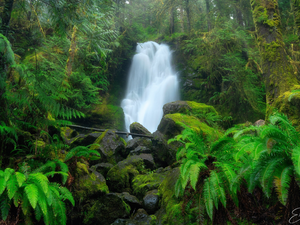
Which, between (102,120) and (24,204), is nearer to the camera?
(24,204)

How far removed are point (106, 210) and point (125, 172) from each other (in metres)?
1.79

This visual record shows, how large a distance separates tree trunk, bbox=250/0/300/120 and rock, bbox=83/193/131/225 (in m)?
4.61

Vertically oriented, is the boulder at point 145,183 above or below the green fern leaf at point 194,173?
below

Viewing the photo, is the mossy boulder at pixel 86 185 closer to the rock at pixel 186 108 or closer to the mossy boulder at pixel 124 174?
the mossy boulder at pixel 124 174

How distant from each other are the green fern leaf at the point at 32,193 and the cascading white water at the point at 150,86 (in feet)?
40.4

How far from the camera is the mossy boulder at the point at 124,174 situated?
5.61 m

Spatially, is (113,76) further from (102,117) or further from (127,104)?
(102,117)

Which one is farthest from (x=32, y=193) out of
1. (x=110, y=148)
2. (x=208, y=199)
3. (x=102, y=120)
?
(x=102, y=120)

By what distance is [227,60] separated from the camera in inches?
461

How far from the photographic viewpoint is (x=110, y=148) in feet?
26.5

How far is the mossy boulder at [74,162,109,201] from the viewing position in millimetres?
4383

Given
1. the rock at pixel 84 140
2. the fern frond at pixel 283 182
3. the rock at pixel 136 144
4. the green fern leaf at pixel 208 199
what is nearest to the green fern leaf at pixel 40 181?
the green fern leaf at pixel 208 199

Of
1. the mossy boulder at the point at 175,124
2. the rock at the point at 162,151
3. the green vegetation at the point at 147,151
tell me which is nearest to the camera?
the green vegetation at the point at 147,151

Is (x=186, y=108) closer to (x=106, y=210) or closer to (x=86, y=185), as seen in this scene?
(x=86, y=185)
